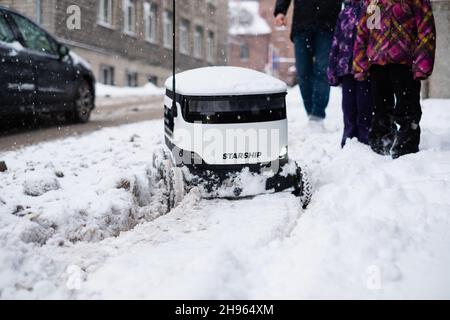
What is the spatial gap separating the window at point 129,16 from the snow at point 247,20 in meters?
23.4

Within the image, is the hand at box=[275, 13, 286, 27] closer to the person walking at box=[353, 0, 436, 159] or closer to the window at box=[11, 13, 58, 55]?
the person walking at box=[353, 0, 436, 159]

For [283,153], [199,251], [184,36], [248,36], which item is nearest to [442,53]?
[283,153]

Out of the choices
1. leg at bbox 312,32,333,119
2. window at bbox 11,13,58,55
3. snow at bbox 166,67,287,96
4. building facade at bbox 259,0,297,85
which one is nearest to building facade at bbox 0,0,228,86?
window at bbox 11,13,58,55

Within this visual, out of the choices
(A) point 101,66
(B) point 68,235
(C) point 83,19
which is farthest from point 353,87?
(A) point 101,66

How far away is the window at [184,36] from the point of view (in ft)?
82.6

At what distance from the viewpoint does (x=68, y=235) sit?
275cm

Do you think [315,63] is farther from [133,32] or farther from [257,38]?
[257,38]

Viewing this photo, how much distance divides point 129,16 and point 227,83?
59.7 feet

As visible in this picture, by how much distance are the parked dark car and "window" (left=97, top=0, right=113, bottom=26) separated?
11045 mm

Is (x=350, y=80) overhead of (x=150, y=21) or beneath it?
overhead

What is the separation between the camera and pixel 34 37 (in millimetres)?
6637

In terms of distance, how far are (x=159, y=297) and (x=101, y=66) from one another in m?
17.6

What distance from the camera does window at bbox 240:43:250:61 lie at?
43.1 metres

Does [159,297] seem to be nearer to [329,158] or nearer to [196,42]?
[329,158]
